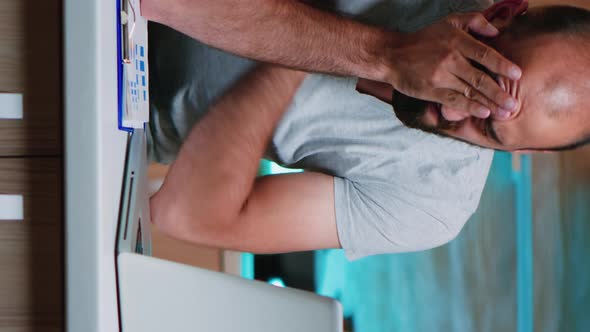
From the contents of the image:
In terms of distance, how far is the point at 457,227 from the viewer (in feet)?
2.82

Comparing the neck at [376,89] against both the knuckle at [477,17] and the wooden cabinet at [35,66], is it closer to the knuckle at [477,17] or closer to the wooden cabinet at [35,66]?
the knuckle at [477,17]

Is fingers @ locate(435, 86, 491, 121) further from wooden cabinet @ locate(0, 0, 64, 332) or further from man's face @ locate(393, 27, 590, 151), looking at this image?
wooden cabinet @ locate(0, 0, 64, 332)

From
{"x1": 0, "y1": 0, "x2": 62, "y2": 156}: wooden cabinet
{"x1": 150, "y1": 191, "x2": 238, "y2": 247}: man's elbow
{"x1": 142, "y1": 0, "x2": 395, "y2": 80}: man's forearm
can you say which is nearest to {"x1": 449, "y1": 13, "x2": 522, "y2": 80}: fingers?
{"x1": 142, "y1": 0, "x2": 395, "y2": 80}: man's forearm

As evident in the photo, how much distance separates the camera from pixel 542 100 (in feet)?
2.62

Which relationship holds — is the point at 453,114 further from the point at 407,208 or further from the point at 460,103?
the point at 407,208

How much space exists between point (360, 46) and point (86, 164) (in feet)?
1.53

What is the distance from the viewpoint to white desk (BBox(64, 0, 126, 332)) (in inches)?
21.6

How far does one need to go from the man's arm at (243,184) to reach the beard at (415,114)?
0.48 ft

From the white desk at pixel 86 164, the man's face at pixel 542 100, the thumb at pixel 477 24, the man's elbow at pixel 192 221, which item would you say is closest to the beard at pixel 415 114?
the man's face at pixel 542 100

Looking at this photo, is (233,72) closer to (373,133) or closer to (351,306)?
(373,133)

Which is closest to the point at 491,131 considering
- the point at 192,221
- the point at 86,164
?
the point at 192,221

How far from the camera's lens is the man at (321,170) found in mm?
850

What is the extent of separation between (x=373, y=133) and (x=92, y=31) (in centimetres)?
46

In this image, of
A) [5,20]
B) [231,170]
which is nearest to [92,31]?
[5,20]
